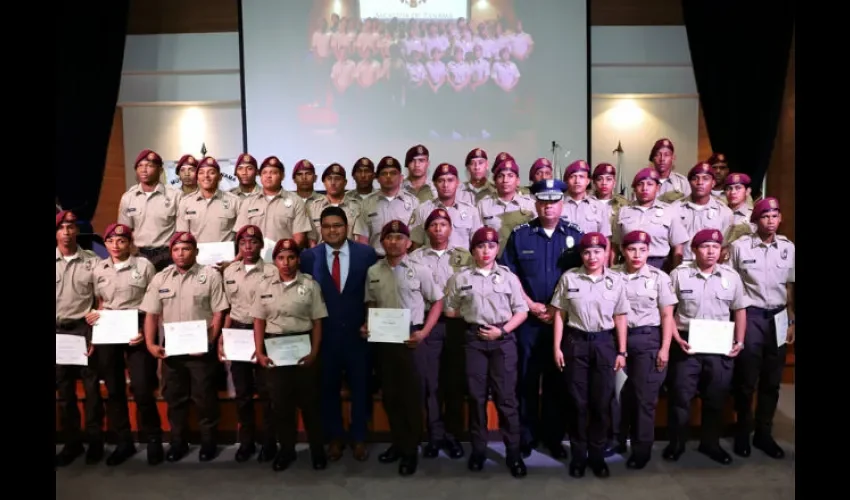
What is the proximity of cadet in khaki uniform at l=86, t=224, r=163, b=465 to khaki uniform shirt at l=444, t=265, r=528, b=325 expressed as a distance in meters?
2.19

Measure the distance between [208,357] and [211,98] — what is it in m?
4.11

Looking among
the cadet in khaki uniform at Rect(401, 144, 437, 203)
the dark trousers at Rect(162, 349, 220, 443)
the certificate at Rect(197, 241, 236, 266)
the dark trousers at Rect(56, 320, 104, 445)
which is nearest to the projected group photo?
the cadet in khaki uniform at Rect(401, 144, 437, 203)

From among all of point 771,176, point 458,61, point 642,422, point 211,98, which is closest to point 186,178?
point 211,98

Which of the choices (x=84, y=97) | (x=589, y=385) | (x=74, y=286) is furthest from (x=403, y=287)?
(x=84, y=97)

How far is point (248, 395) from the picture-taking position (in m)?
3.96

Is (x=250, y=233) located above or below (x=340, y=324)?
above

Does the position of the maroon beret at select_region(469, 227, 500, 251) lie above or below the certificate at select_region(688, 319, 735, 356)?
above

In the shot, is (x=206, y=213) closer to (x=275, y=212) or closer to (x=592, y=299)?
(x=275, y=212)

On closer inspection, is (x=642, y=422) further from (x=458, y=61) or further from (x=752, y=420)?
(x=458, y=61)

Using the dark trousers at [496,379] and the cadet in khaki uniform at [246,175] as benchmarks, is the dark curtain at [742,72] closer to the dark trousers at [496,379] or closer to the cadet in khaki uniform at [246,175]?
the dark trousers at [496,379]

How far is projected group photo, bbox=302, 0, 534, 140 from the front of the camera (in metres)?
5.94

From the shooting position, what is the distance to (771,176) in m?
6.65

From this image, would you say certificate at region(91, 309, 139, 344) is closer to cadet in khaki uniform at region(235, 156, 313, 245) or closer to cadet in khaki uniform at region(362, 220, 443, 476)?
cadet in khaki uniform at region(235, 156, 313, 245)

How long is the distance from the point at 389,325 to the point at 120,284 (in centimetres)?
189
